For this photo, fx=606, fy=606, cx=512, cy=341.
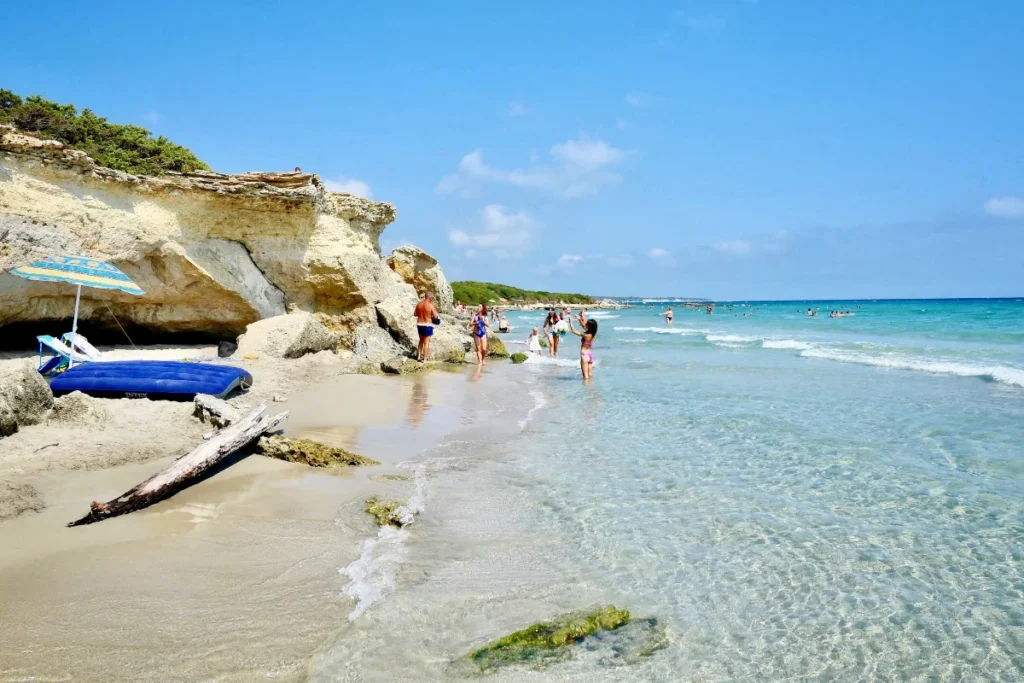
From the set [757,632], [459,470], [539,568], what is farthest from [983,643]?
[459,470]

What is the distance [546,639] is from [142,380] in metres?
7.14

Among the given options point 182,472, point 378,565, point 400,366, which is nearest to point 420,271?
point 400,366

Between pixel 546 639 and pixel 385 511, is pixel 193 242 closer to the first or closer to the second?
pixel 385 511

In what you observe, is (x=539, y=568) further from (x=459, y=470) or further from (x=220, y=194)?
(x=220, y=194)

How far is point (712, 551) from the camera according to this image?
460 cm

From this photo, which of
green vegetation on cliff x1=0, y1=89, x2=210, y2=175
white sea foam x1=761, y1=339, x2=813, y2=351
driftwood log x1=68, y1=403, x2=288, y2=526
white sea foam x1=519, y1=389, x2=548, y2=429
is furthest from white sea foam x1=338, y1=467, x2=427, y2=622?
white sea foam x1=761, y1=339, x2=813, y2=351

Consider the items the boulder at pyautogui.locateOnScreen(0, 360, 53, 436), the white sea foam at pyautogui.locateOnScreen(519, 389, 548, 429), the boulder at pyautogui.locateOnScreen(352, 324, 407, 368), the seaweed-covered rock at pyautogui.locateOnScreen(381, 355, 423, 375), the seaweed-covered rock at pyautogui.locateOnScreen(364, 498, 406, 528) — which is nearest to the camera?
the seaweed-covered rock at pyautogui.locateOnScreen(364, 498, 406, 528)

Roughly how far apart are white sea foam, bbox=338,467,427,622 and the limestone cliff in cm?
1071

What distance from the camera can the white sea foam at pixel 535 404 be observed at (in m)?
9.27

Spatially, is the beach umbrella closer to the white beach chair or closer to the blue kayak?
the white beach chair

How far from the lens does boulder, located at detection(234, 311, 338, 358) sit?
12.6 meters

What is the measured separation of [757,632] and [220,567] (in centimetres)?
337

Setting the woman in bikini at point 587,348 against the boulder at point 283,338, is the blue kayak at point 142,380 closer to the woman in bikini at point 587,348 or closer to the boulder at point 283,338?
the boulder at point 283,338

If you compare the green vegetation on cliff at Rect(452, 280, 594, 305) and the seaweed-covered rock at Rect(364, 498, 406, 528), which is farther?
the green vegetation on cliff at Rect(452, 280, 594, 305)
